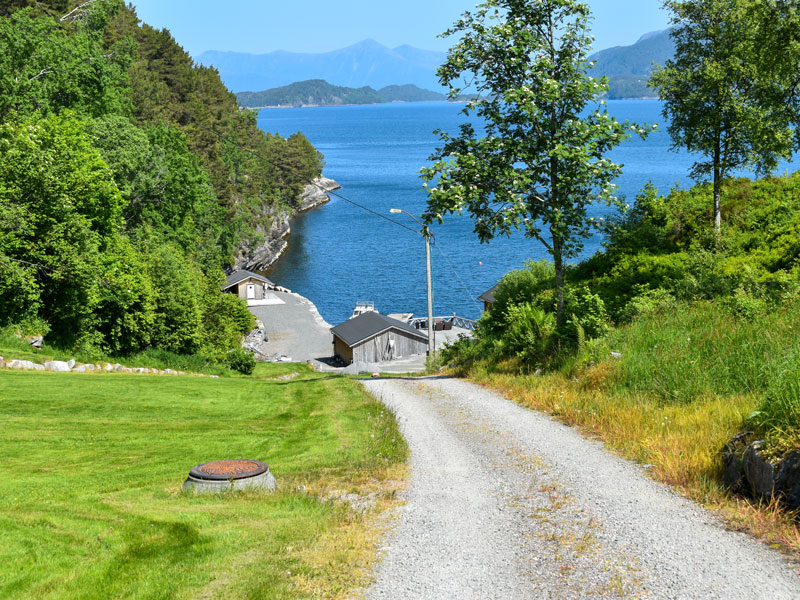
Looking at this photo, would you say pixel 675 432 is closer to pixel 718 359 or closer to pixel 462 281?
pixel 718 359

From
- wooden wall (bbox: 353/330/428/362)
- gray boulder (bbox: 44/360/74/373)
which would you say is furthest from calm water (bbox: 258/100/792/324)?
gray boulder (bbox: 44/360/74/373)

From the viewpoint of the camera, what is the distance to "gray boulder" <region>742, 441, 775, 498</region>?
8375mm

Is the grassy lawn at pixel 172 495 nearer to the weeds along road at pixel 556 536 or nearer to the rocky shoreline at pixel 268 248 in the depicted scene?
the weeds along road at pixel 556 536

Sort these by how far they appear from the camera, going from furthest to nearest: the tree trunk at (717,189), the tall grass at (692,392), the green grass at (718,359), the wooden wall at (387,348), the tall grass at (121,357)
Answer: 1. the wooden wall at (387,348)
2. the tall grass at (121,357)
3. the tree trunk at (717,189)
4. the green grass at (718,359)
5. the tall grass at (692,392)

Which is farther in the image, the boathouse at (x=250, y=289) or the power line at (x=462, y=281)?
the power line at (x=462, y=281)

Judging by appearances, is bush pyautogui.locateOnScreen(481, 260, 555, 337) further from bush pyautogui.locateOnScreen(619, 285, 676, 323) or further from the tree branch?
the tree branch

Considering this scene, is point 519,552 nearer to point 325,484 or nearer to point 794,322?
point 325,484

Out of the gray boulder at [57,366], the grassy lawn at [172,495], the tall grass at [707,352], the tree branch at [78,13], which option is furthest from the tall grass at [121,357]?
the tree branch at [78,13]

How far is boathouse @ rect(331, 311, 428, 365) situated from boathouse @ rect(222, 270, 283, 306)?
20.5 metres

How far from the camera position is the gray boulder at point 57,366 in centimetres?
2358

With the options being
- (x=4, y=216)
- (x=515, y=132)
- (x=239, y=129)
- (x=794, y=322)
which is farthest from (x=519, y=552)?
(x=239, y=129)

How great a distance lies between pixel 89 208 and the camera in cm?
3023

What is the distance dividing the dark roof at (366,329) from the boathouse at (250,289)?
69.8 ft

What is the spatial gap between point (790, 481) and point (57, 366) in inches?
917
